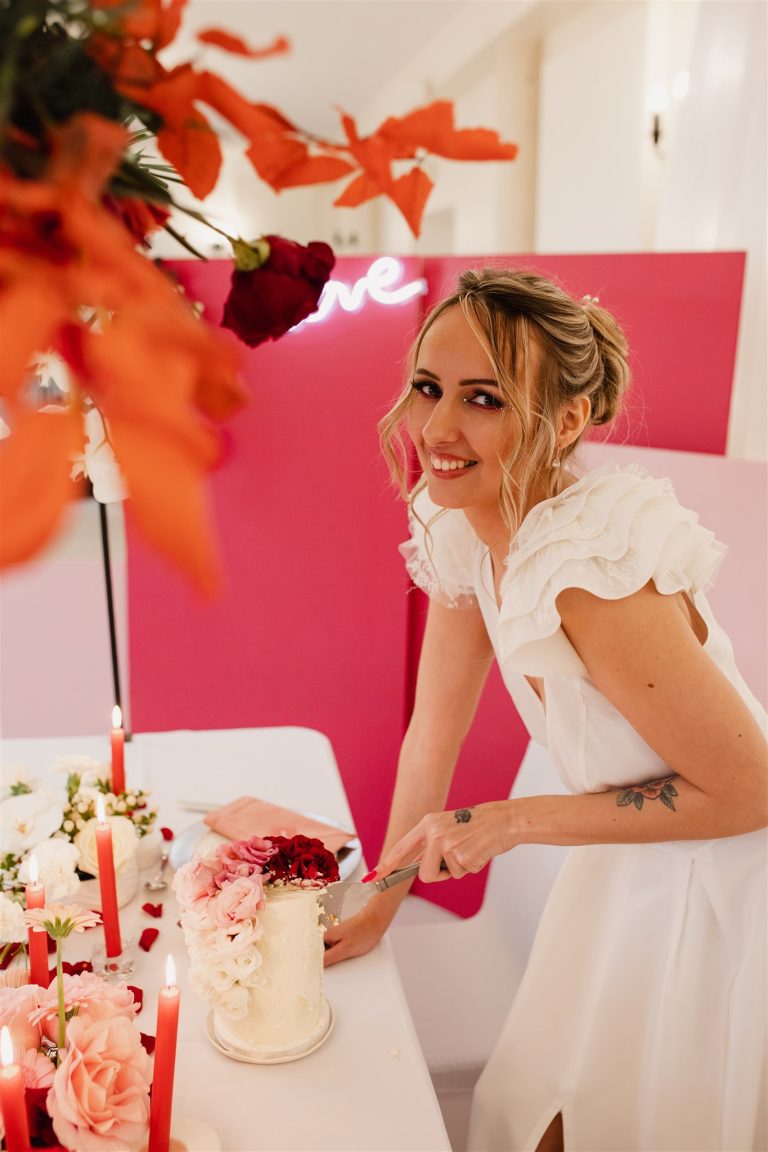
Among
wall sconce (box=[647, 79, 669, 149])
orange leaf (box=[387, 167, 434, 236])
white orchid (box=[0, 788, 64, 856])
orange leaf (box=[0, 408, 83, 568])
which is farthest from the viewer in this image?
wall sconce (box=[647, 79, 669, 149])

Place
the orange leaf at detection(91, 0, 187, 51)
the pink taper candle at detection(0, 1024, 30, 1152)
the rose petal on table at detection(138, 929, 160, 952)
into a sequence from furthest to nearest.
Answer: the rose petal on table at detection(138, 929, 160, 952) < the pink taper candle at detection(0, 1024, 30, 1152) < the orange leaf at detection(91, 0, 187, 51)

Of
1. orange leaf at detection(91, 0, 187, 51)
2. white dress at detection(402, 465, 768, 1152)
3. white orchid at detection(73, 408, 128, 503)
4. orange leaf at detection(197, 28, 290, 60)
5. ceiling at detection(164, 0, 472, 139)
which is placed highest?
ceiling at detection(164, 0, 472, 139)

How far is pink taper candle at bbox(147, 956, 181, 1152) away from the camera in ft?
2.52

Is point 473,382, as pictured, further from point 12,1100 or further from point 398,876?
point 12,1100

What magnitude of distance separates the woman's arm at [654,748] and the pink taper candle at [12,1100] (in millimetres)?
515

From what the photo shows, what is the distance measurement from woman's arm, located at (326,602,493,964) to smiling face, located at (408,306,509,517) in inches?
11.7

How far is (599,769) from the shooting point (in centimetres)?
125

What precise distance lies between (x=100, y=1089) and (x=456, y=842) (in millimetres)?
501

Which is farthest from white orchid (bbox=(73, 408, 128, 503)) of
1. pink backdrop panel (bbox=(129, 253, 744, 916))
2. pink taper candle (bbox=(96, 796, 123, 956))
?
pink backdrop panel (bbox=(129, 253, 744, 916))

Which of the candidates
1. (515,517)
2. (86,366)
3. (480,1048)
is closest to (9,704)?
(480,1048)

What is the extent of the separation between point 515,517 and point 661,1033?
0.70 meters

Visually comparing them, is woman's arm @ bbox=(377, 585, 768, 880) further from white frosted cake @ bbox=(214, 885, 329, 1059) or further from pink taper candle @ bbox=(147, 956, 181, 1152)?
pink taper candle @ bbox=(147, 956, 181, 1152)

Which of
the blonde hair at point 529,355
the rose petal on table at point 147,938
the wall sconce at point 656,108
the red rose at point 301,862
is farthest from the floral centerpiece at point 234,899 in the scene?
the wall sconce at point 656,108

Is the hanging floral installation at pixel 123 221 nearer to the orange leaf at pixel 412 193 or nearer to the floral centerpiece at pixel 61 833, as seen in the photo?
the orange leaf at pixel 412 193
